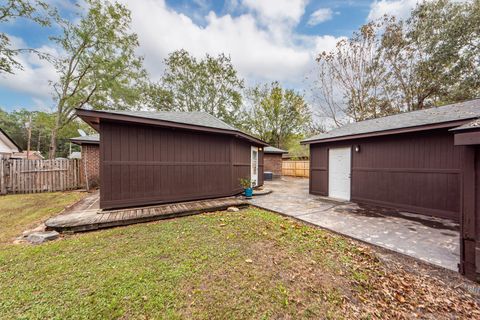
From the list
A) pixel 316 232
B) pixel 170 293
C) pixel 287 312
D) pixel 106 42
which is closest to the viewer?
pixel 287 312

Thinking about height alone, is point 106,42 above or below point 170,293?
above

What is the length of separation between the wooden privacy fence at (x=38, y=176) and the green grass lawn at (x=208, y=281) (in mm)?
6766

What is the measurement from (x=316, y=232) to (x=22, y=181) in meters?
11.5

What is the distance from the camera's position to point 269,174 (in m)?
13.7

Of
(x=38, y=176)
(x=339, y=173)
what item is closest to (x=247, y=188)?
(x=339, y=173)

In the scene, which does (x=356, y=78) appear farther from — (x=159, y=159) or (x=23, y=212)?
(x=23, y=212)

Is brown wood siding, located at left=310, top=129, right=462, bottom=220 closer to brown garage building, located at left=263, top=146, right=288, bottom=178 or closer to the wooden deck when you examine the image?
the wooden deck

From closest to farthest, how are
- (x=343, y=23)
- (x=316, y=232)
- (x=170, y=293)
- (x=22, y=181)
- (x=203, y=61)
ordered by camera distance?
1. (x=170, y=293)
2. (x=316, y=232)
3. (x=22, y=181)
4. (x=343, y=23)
5. (x=203, y=61)

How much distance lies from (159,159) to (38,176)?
698 cm

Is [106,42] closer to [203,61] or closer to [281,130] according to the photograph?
[203,61]

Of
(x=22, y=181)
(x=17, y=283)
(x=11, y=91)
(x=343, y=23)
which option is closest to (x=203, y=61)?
(x=343, y=23)

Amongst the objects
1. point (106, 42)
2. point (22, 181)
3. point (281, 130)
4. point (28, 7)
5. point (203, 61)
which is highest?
point (203, 61)

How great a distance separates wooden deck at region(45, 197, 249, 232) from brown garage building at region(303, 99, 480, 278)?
179 inches

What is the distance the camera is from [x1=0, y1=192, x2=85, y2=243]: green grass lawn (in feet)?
12.2
